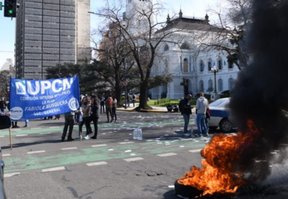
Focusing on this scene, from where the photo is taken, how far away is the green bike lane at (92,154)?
9.93m

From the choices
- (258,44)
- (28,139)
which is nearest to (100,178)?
(258,44)

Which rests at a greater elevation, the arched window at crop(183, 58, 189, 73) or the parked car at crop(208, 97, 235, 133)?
the arched window at crop(183, 58, 189, 73)

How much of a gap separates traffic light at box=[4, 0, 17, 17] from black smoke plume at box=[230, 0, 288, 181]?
11.3 metres

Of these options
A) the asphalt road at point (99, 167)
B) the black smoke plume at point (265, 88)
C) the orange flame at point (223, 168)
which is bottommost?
the asphalt road at point (99, 167)

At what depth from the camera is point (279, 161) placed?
21.4 ft

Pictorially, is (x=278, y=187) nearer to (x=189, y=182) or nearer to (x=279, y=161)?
(x=279, y=161)

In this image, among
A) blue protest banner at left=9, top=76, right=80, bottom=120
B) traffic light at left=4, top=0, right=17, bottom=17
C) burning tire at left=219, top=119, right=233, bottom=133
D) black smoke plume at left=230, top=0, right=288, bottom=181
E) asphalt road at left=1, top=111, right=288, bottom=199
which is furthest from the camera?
burning tire at left=219, top=119, right=233, bottom=133

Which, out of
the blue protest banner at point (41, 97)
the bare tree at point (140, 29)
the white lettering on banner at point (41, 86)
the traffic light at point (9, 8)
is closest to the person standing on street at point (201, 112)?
the blue protest banner at point (41, 97)

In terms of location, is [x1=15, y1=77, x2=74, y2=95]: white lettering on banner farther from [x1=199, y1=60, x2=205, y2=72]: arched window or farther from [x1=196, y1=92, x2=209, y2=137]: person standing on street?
[x1=199, y1=60, x2=205, y2=72]: arched window

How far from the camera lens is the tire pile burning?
19.1 feet

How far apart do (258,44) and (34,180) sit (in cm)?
499

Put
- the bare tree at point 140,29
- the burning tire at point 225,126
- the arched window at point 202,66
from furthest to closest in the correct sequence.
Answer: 1. the arched window at point 202,66
2. the bare tree at point 140,29
3. the burning tire at point 225,126

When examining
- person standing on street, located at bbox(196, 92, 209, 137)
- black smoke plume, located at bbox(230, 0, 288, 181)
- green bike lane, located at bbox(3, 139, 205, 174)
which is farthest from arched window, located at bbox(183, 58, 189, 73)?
black smoke plume, located at bbox(230, 0, 288, 181)

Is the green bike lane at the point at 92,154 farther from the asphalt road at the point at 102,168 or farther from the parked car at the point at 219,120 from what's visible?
the parked car at the point at 219,120
